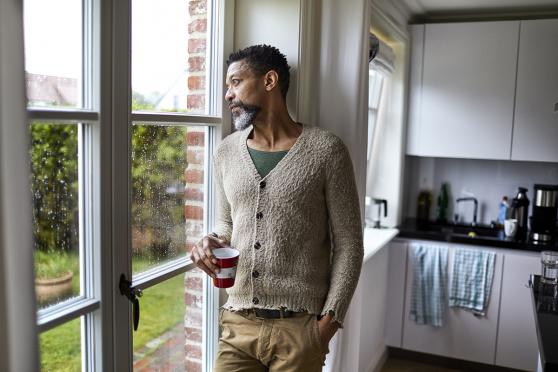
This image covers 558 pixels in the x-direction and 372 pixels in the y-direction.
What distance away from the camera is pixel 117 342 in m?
1.50

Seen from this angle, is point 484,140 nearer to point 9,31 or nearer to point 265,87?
point 265,87

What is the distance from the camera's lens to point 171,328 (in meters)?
1.83

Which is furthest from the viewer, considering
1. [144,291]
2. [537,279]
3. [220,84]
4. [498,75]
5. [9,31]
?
[498,75]

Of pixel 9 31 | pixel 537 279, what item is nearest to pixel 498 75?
pixel 537 279

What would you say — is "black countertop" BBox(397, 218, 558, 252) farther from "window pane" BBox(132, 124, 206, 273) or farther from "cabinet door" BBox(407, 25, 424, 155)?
"window pane" BBox(132, 124, 206, 273)

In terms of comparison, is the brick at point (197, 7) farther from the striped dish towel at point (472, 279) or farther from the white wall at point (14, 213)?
the striped dish towel at point (472, 279)

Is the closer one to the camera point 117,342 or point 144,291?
point 117,342

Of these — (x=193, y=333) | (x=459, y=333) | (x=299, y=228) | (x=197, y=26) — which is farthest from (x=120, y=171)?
(x=459, y=333)

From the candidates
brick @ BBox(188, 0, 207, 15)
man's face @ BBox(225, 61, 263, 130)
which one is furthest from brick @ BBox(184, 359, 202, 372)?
brick @ BBox(188, 0, 207, 15)

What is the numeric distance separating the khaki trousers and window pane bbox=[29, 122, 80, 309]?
1.84 ft

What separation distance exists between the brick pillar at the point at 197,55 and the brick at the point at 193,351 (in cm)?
84

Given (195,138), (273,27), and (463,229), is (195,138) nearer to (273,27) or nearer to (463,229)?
(273,27)

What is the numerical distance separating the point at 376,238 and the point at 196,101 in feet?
5.54

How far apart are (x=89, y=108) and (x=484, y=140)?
9.13ft
